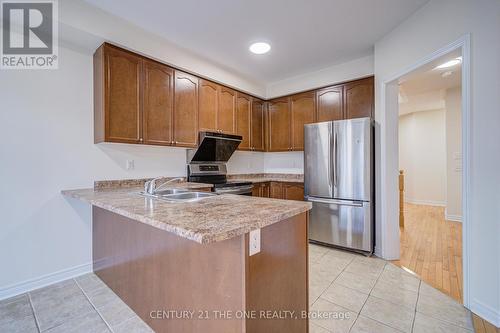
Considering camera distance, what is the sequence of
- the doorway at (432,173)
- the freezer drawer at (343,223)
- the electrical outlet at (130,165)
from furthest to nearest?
the freezer drawer at (343,223) → the electrical outlet at (130,165) → the doorway at (432,173)

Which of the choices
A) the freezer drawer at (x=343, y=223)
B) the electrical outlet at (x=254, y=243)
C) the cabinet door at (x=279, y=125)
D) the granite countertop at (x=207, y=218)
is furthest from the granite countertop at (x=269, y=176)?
the electrical outlet at (x=254, y=243)

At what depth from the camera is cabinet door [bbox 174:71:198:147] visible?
2.87 m

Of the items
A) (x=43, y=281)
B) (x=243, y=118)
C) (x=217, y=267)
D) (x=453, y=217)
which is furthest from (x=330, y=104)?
(x=43, y=281)

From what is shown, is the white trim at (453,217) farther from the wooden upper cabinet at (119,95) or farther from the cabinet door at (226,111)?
the wooden upper cabinet at (119,95)

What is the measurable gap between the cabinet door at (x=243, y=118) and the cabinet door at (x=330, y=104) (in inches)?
45.5

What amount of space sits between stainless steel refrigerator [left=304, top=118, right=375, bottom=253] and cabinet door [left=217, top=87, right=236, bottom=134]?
3.86 feet

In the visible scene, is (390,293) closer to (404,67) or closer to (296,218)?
(296,218)

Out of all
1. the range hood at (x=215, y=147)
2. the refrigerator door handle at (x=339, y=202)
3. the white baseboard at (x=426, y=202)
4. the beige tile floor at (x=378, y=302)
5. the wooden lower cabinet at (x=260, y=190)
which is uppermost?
the range hood at (x=215, y=147)

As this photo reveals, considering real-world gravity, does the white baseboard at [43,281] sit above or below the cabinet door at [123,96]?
below

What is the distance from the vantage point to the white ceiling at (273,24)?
2109 millimetres

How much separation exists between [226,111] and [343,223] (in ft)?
7.62

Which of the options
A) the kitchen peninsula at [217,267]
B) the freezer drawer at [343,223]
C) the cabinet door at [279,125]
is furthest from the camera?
the cabinet door at [279,125]

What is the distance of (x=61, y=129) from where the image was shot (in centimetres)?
223

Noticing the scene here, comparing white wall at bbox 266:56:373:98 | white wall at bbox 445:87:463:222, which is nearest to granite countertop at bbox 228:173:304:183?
white wall at bbox 266:56:373:98
